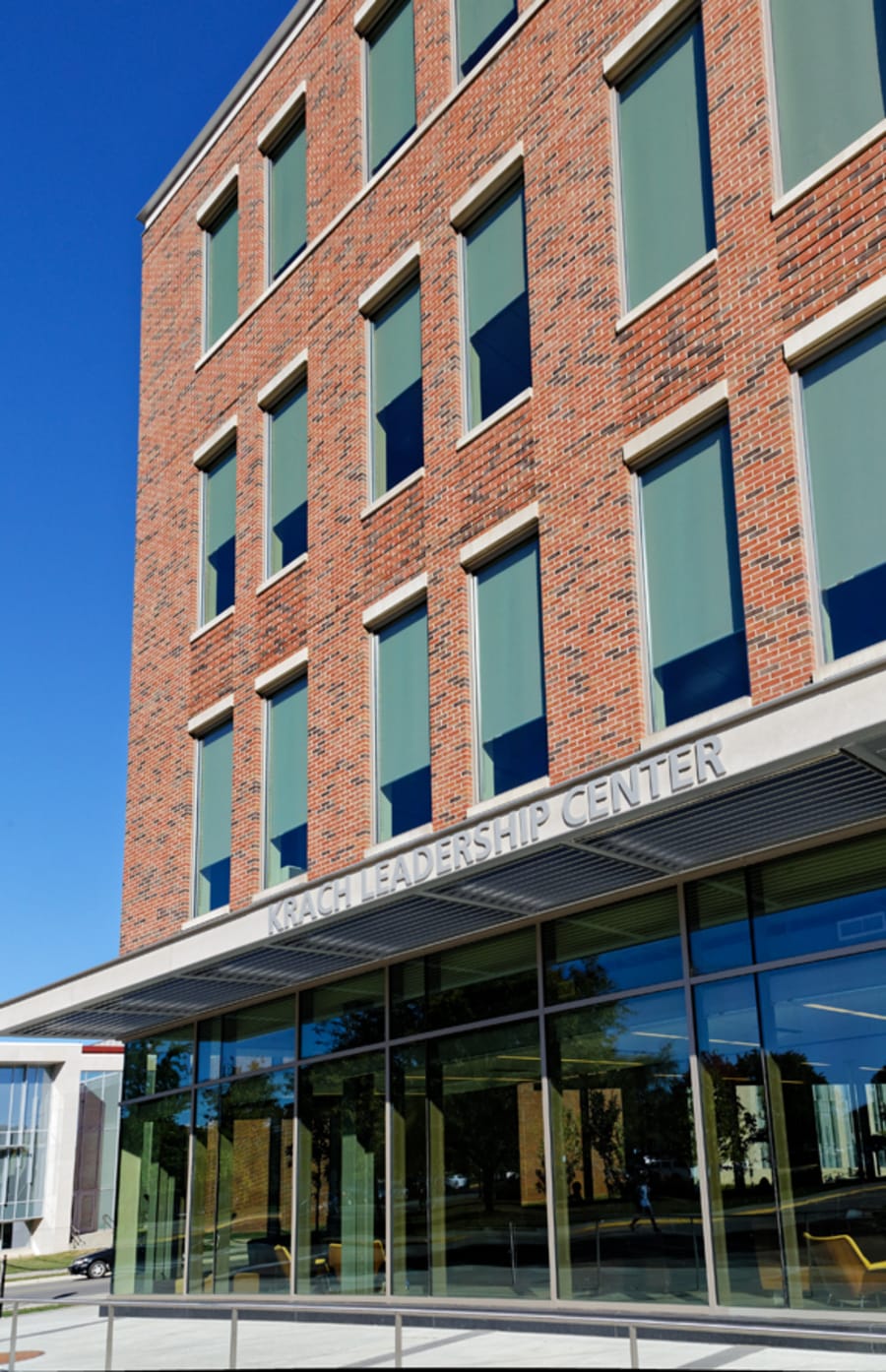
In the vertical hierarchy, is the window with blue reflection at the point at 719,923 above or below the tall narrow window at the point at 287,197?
below

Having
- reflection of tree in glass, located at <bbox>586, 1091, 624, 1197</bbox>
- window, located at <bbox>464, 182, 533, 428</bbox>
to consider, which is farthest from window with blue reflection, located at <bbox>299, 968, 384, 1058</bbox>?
window, located at <bbox>464, 182, 533, 428</bbox>

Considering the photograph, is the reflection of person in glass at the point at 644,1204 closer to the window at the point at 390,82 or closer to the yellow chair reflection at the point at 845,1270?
the yellow chair reflection at the point at 845,1270

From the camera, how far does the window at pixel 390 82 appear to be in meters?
19.2

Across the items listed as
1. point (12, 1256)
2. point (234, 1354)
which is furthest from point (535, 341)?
point (12, 1256)

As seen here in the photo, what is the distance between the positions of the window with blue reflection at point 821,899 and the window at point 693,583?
1614 millimetres

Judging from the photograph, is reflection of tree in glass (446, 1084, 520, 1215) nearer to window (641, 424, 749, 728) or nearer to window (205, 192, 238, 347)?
window (641, 424, 749, 728)

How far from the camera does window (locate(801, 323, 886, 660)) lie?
37.8 ft

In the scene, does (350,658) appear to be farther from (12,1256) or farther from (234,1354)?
(12,1256)

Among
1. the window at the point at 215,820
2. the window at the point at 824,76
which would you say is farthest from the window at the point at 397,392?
the window at the point at 824,76

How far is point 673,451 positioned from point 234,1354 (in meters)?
8.80

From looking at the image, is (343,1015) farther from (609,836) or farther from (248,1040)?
(609,836)

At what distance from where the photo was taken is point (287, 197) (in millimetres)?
22047

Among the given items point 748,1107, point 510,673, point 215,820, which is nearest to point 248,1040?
point 215,820

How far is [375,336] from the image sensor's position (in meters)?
19.1
